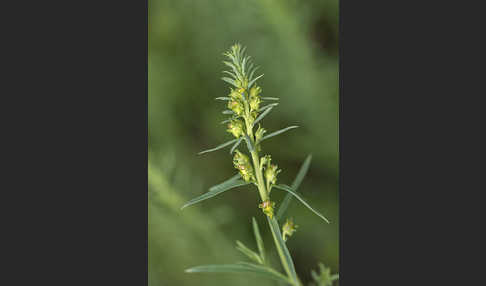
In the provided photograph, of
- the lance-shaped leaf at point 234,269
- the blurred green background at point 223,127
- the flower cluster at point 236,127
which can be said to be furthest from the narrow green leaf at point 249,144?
the blurred green background at point 223,127

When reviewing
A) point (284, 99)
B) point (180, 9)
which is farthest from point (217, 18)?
point (284, 99)

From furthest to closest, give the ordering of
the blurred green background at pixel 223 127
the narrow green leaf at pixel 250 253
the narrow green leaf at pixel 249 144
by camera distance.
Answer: the blurred green background at pixel 223 127, the narrow green leaf at pixel 250 253, the narrow green leaf at pixel 249 144

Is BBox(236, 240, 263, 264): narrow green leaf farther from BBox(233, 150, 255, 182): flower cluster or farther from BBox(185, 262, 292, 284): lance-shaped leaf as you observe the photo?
BBox(233, 150, 255, 182): flower cluster

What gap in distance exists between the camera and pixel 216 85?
2.47m

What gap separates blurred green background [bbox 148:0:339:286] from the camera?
7.25 ft

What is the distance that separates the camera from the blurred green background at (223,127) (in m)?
2.21

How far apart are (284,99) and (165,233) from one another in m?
1.04

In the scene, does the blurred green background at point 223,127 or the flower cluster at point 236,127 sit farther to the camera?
the blurred green background at point 223,127

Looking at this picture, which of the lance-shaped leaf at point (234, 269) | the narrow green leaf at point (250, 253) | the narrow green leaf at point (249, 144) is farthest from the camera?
the narrow green leaf at point (250, 253)

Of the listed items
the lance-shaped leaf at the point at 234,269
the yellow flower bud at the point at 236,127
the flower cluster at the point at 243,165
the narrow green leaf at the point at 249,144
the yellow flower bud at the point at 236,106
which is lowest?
→ the lance-shaped leaf at the point at 234,269

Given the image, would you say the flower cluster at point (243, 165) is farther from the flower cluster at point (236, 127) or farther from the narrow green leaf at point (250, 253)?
the narrow green leaf at point (250, 253)

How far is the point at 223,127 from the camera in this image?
99.1 inches

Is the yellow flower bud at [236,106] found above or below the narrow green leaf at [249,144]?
above

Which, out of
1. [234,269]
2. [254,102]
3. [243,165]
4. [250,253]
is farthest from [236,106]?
[250,253]
